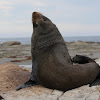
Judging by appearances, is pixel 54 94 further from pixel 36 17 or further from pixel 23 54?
pixel 23 54

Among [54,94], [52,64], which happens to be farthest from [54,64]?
[54,94]

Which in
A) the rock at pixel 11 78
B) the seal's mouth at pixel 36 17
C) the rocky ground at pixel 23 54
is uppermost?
the seal's mouth at pixel 36 17

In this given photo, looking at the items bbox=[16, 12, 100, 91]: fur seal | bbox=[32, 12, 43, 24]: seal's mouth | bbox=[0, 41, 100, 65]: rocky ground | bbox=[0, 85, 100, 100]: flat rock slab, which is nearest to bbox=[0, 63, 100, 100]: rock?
bbox=[0, 85, 100, 100]: flat rock slab

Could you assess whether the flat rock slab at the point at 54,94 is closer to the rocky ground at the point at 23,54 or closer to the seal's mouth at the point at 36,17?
the seal's mouth at the point at 36,17

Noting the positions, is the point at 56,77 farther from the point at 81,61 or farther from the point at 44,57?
the point at 81,61

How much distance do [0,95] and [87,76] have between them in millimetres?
2091

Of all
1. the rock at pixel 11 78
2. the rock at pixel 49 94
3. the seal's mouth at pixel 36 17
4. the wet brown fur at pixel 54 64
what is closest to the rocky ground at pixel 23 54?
the rock at pixel 11 78

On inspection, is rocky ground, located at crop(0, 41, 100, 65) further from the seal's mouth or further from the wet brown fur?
the wet brown fur

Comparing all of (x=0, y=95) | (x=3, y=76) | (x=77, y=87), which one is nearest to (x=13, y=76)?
(x=3, y=76)

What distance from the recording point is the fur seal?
4.65 m

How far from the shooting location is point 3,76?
5973 millimetres

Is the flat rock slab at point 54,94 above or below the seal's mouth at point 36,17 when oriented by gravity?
below

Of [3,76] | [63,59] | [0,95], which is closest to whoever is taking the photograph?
[0,95]

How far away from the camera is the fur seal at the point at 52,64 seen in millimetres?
4648
